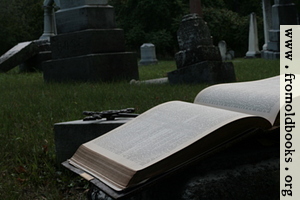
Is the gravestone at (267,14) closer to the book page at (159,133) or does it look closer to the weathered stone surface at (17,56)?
the weathered stone surface at (17,56)

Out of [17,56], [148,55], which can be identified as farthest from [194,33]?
[148,55]

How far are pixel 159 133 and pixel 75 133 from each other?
1.04 metres

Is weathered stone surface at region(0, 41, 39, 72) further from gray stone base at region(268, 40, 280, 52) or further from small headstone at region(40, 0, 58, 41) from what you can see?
gray stone base at region(268, 40, 280, 52)

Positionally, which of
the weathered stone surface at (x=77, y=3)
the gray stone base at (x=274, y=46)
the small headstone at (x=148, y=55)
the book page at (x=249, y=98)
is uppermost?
the weathered stone surface at (x=77, y=3)

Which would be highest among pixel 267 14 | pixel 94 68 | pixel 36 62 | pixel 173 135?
pixel 173 135

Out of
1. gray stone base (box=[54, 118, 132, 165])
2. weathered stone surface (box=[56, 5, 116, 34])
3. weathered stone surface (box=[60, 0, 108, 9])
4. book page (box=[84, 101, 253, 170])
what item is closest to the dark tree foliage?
weathered stone surface (box=[60, 0, 108, 9])

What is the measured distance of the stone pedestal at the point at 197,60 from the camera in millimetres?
7457

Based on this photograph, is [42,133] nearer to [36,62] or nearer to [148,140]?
[148,140]

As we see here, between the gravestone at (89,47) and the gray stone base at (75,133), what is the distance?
197 inches

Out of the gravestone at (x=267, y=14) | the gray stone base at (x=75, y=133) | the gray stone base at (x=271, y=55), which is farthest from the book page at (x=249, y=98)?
the gravestone at (x=267, y=14)

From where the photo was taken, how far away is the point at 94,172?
6.28ft

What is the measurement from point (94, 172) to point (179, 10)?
29.2 meters

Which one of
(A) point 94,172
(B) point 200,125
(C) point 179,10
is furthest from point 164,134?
(C) point 179,10

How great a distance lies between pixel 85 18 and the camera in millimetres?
8156
